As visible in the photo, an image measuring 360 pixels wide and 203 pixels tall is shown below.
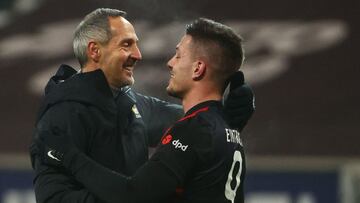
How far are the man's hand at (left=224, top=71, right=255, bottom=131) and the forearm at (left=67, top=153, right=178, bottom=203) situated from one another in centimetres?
26

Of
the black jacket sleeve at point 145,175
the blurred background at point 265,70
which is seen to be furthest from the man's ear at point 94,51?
the blurred background at point 265,70

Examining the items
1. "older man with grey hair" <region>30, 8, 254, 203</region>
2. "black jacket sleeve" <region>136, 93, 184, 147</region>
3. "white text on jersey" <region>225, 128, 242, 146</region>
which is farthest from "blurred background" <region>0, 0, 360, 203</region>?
"white text on jersey" <region>225, 128, 242, 146</region>

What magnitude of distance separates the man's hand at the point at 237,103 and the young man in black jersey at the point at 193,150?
0.03 m

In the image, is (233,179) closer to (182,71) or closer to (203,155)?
(203,155)

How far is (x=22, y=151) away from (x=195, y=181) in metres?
2.06

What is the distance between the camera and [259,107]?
4184 millimetres

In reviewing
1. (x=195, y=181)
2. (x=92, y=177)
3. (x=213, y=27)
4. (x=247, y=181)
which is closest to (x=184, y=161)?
(x=195, y=181)

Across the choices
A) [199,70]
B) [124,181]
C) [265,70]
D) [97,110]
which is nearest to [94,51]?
[97,110]

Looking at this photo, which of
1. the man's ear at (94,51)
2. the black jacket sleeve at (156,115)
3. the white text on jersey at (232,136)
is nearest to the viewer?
the white text on jersey at (232,136)

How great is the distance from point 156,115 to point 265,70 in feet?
5.12

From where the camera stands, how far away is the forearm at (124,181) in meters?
2.15

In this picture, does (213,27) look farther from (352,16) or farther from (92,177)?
(352,16)

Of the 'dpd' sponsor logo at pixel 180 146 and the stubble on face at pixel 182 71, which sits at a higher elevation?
the stubble on face at pixel 182 71

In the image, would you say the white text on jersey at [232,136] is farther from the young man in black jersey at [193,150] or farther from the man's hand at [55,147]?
the man's hand at [55,147]
